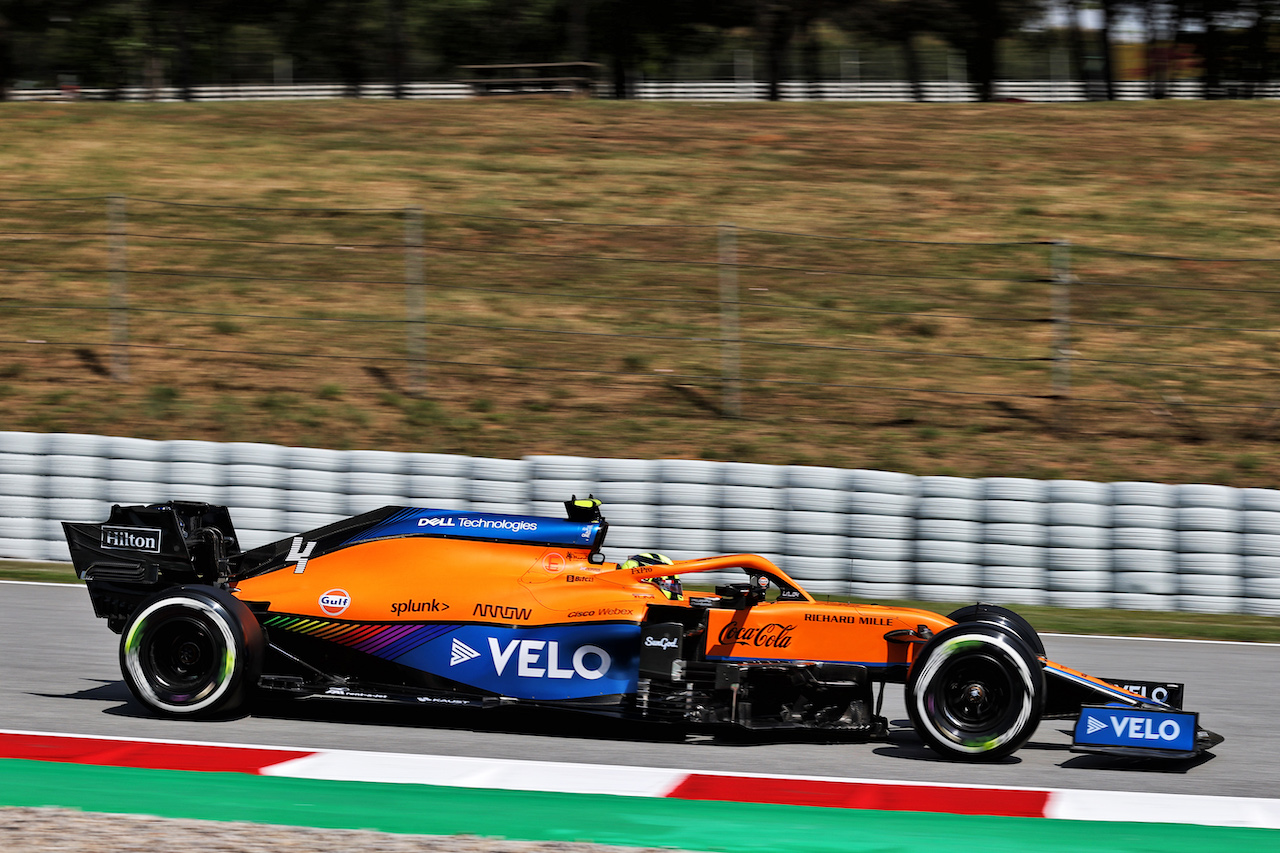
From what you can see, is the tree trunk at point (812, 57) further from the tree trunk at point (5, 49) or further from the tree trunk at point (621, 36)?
the tree trunk at point (5, 49)

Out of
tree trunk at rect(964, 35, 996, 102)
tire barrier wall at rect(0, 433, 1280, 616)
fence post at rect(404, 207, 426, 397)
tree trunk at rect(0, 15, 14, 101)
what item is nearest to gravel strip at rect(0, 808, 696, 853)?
tire barrier wall at rect(0, 433, 1280, 616)

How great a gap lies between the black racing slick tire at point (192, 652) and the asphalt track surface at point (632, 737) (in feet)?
0.41

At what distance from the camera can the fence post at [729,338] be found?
13.7 metres

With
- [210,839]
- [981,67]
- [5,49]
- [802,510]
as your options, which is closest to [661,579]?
[210,839]

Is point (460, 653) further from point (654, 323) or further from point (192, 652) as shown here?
point (654, 323)

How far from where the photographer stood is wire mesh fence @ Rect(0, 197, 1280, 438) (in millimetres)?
13945

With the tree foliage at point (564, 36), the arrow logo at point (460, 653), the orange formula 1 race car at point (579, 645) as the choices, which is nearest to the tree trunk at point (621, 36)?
the tree foliage at point (564, 36)

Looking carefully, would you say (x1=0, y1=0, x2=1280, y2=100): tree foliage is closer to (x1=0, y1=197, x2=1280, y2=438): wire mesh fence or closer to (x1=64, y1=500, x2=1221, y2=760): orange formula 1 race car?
(x1=0, y1=197, x2=1280, y2=438): wire mesh fence

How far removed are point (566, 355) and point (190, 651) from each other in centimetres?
857

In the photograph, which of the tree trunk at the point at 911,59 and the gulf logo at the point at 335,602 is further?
the tree trunk at the point at 911,59

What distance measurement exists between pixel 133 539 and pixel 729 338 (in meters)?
8.01

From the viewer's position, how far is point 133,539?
7074 mm

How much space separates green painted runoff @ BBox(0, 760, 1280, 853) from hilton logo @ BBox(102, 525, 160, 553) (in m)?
1.53

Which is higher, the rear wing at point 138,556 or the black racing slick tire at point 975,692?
the rear wing at point 138,556
